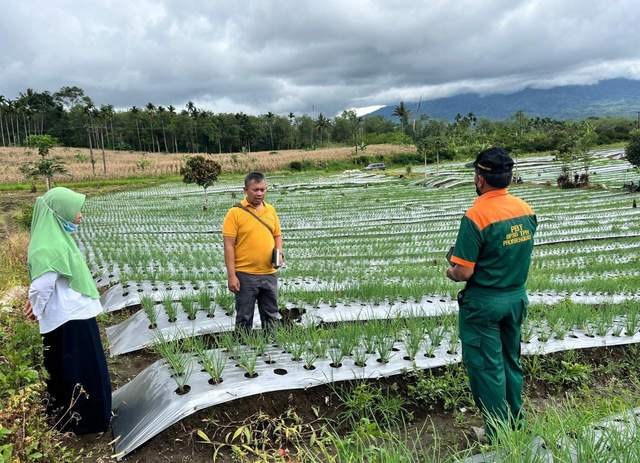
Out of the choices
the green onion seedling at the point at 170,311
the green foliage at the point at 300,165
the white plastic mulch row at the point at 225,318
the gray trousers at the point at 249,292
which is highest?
the green foliage at the point at 300,165

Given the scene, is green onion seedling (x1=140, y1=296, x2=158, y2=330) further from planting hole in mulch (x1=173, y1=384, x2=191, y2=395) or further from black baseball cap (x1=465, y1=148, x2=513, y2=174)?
black baseball cap (x1=465, y1=148, x2=513, y2=174)

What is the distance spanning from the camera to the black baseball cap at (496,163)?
2455 mm

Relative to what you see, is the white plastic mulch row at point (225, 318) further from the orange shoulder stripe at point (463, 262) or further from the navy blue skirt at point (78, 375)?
the orange shoulder stripe at point (463, 262)

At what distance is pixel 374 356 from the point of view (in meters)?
3.44

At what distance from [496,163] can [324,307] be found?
3.09m

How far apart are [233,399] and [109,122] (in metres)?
79.7

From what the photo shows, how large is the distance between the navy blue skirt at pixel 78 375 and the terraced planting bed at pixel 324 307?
0.21 m

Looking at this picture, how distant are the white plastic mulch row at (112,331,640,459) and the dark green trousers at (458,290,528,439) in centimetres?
84

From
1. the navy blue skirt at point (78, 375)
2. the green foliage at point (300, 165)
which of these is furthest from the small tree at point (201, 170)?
the green foliage at point (300, 165)

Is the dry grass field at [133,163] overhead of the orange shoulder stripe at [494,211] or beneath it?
overhead

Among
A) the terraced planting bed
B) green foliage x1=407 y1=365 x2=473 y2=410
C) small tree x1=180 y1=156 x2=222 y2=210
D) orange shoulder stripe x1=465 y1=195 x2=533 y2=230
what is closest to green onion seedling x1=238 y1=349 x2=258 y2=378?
the terraced planting bed

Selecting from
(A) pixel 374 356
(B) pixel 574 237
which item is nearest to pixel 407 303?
(A) pixel 374 356

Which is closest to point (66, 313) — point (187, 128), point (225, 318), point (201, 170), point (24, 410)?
point (24, 410)

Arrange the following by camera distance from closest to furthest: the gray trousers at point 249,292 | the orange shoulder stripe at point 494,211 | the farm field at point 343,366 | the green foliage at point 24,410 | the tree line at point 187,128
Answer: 1. the green foliage at point 24,410
2. the orange shoulder stripe at point 494,211
3. the farm field at point 343,366
4. the gray trousers at point 249,292
5. the tree line at point 187,128
